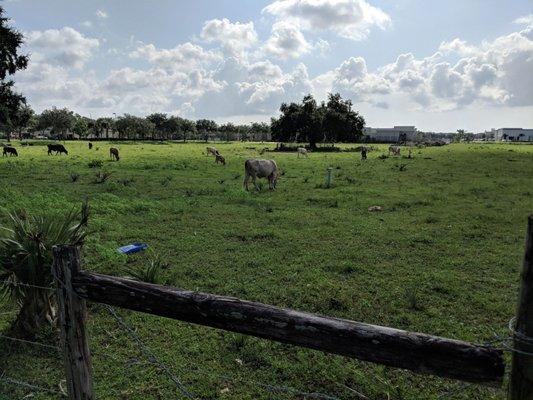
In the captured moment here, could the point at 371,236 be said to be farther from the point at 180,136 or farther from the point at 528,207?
the point at 180,136

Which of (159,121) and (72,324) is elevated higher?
(159,121)

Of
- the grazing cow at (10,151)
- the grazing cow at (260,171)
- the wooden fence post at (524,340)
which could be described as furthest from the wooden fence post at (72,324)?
the grazing cow at (10,151)

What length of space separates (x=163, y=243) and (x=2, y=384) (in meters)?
5.57

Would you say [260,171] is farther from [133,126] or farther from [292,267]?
[133,126]

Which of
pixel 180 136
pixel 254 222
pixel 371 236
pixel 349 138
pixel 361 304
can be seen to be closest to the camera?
pixel 361 304

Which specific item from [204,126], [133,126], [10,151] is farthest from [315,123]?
[204,126]

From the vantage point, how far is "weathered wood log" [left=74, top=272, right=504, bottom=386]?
2.23 m

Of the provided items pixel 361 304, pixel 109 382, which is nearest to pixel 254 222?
pixel 361 304

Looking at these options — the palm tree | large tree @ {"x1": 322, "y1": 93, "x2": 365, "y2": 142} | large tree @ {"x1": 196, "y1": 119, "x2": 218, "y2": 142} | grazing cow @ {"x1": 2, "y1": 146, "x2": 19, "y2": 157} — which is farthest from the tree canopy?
large tree @ {"x1": 196, "y1": 119, "x2": 218, "y2": 142}

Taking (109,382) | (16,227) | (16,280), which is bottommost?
(109,382)

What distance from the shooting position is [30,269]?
5574 mm

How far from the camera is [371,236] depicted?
36.6 feet

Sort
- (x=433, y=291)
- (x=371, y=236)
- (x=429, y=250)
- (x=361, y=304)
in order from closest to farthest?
1. (x=361, y=304)
2. (x=433, y=291)
3. (x=429, y=250)
4. (x=371, y=236)

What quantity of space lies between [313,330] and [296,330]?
111 millimetres
